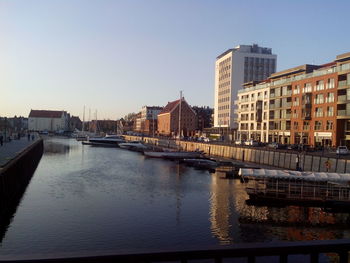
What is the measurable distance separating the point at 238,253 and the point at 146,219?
26028 millimetres

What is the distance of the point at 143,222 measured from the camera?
28.6 metres

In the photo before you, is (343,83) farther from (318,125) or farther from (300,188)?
(300,188)

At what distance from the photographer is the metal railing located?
4.13 metres

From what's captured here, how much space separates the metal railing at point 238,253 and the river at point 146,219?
11714 mm

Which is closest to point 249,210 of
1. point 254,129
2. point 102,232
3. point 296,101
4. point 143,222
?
point 143,222

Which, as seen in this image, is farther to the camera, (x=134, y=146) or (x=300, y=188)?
(x=134, y=146)

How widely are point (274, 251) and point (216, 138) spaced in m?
139

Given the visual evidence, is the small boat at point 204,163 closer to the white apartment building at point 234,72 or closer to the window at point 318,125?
the window at point 318,125

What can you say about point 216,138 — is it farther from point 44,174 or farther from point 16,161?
point 16,161

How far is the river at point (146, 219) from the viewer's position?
2436 centimetres

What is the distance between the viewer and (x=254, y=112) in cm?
11375

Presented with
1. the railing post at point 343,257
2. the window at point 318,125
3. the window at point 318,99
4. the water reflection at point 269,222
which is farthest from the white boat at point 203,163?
the railing post at point 343,257

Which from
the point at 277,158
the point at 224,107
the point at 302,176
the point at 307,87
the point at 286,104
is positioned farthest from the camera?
the point at 224,107

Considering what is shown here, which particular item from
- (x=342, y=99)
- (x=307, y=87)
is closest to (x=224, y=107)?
(x=307, y=87)
